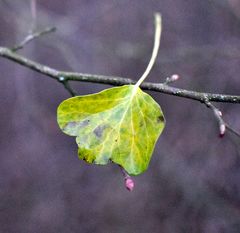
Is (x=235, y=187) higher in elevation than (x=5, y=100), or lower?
higher

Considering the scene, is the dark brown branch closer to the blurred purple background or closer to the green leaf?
A: the green leaf

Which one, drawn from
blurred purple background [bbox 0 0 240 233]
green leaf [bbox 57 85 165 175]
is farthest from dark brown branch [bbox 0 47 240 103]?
blurred purple background [bbox 0 0 240 233]

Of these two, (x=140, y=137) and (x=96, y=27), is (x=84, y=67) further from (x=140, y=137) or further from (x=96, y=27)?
(x=140, y=137)

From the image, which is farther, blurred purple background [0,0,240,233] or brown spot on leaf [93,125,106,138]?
blurred purple background [0,0,240,233]

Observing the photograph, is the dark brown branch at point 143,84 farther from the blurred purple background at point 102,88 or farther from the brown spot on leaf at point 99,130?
the blurred purple background at point 102,88

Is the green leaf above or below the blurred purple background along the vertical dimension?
above

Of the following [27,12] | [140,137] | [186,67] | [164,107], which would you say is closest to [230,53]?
[186,67]
